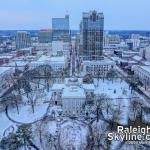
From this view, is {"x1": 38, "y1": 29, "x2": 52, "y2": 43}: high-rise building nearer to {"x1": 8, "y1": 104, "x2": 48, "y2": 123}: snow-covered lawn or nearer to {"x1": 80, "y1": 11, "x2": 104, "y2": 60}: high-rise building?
{"x1": 80, "y1": 11, "x2": 104, "y2": 60}: high-rise building

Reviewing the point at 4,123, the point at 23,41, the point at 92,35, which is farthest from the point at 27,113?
the point at 23,41

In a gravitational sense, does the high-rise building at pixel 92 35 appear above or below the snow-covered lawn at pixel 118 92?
above

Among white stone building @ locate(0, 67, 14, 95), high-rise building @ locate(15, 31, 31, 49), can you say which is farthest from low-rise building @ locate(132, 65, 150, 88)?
high-rise building @ locate(15, 31, 31, 49)

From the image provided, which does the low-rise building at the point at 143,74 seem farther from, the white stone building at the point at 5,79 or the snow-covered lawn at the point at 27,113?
the white stone building at the point at 5,79

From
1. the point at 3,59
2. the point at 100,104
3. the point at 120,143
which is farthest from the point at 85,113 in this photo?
Answer: the point at 3,59

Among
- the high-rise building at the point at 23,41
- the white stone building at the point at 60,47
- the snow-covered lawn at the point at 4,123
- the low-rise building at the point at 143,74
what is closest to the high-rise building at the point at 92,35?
the low-rise building at the point at 143,74

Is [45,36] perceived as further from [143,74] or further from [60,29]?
[143,74]
